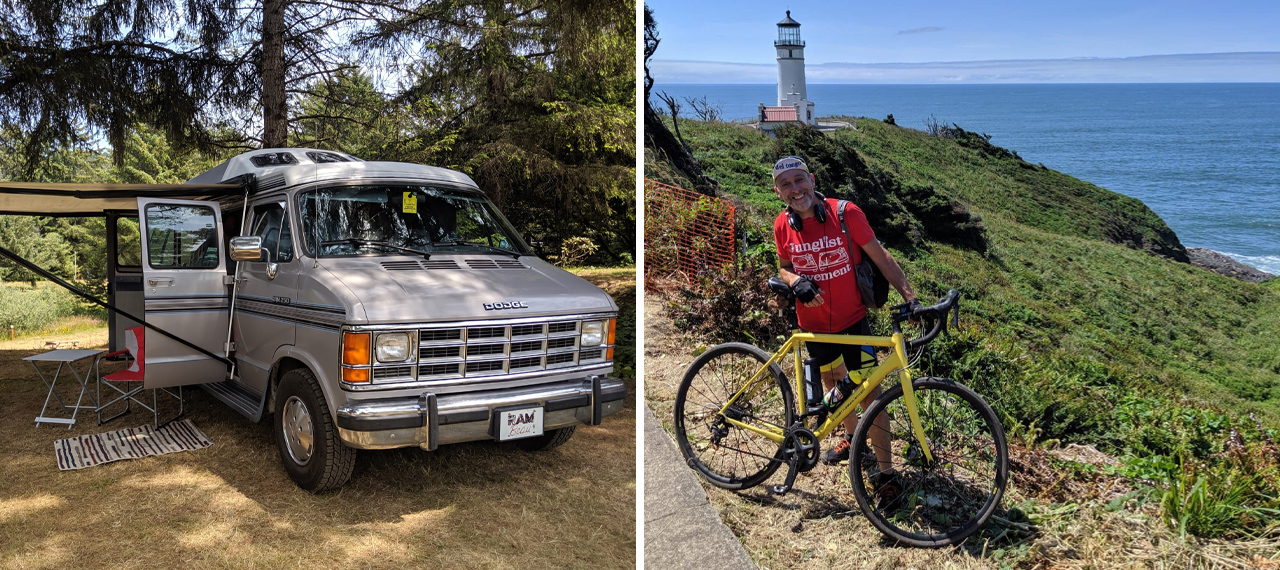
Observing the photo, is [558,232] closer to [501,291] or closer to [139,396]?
[139,396]

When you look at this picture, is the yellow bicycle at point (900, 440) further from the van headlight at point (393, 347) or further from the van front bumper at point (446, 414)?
the van headlight at point (393, 347)

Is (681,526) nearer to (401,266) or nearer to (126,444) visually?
(401,266)

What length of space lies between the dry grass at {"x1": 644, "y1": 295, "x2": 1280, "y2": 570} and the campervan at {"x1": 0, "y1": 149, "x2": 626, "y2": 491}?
4.73 ft

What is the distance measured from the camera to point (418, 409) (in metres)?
4.43

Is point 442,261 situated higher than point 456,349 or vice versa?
point 442,261

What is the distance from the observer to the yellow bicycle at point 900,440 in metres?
3.13

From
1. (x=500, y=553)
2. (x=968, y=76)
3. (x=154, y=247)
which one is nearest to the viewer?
(x=968, y=76)

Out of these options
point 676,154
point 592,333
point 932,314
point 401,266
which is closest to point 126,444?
point 401,266

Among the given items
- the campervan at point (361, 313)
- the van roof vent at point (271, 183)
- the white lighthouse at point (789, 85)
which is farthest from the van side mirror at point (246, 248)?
the white lighthouse at point (789, 85)

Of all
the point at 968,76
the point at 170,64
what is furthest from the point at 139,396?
the point at 968,76

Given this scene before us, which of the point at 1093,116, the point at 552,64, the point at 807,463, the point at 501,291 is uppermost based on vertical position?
the point at 552,64

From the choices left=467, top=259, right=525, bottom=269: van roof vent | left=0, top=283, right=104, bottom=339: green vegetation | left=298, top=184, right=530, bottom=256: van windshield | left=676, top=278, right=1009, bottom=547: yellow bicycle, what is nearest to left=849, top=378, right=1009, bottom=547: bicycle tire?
left=676, top=278, right=1009, bottom=547: yellow bicycle

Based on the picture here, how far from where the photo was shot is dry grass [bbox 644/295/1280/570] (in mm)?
2818

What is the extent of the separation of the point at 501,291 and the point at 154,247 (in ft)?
9.08
